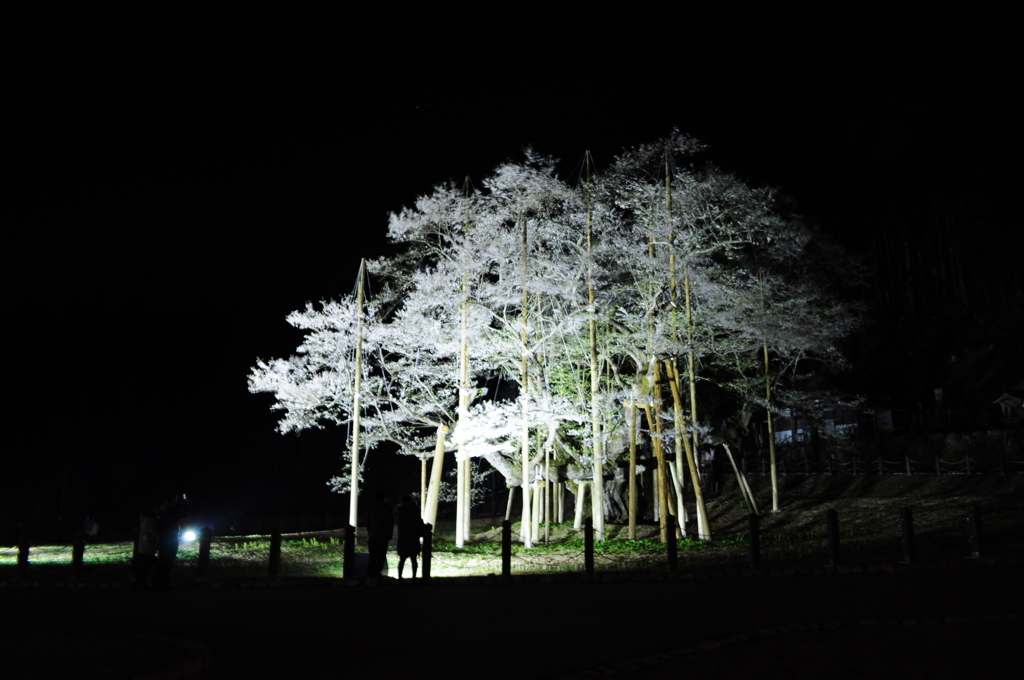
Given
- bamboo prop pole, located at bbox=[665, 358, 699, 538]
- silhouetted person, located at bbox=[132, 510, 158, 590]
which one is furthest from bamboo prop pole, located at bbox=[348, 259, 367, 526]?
bamboo prop pole, located at bbox=[665, 358, 699, 538]

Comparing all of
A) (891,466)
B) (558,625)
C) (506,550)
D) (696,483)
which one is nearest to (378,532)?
(506,550)

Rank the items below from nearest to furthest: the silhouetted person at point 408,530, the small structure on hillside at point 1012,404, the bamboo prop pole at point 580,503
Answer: the silhouetted person at point 408,530 → the bamboo prop pole at point 580,503 → the small structure on hillside at point 1012,404

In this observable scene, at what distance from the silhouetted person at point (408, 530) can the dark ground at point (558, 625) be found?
2.91ft

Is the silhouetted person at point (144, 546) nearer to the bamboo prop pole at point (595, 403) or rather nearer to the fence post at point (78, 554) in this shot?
the fence post at point (78, 554)

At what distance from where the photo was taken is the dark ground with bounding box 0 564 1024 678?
598cm

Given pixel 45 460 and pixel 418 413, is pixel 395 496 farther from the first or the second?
pixel 418 413

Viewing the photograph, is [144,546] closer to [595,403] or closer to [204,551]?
[204,551]

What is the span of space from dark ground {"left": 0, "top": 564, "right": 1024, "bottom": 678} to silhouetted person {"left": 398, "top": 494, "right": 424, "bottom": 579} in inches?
34.9

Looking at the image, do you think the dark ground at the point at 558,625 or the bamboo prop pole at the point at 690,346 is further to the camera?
the bamboo prop pole at the point at 690,346

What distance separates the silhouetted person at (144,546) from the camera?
1271 centimetres

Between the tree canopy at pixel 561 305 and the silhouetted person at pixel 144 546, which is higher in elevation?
the tree canopy at pixel 561 305

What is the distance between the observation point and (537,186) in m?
21.1

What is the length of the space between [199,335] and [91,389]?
A: 7.84 m

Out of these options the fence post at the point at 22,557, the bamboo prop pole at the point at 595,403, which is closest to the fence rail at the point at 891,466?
the bamboo prop pole at the point at 595,403
